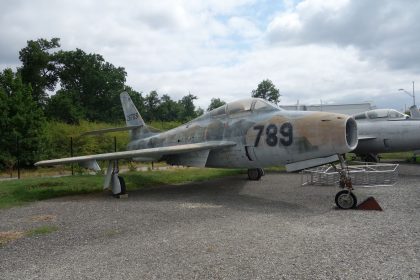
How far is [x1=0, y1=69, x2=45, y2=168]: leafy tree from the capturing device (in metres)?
21.2

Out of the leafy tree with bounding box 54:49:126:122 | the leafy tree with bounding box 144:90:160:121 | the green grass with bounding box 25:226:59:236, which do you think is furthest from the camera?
the leafy tree with bounding box 144:90:160:121

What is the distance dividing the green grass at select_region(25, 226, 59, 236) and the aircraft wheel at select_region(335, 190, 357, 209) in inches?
224

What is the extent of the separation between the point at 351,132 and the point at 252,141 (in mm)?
2632

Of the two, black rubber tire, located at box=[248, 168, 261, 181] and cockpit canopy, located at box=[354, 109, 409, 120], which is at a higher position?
cockpit canopy, located at box=[354, 109, 409, 120]

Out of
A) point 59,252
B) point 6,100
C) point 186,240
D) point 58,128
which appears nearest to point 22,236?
point 59,252

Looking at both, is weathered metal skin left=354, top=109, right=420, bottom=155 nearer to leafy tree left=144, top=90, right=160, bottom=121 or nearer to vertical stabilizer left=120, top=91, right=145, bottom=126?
vertical stabilizer left=120, top=91, right=145, bottom=126

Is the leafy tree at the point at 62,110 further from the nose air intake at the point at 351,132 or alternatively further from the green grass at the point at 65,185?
the nose air intake at the point at 351,132

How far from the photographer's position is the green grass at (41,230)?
6.36m

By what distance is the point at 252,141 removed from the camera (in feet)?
32.9

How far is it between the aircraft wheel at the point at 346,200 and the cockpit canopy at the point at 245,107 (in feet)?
10.7

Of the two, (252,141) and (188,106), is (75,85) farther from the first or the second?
(252,141)

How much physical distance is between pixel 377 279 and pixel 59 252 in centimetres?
411

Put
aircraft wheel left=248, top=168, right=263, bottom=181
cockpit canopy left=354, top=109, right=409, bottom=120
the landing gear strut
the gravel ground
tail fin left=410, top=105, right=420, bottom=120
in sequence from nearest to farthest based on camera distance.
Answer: the gravel ground < the landing gear strut < aircraft wheel left=248, top=168, right=263, bottom=181 < cockpit canopy left=354, top=109, right=409, bottom=120 < tail fin left=410, top=105, right=420, bottom=120

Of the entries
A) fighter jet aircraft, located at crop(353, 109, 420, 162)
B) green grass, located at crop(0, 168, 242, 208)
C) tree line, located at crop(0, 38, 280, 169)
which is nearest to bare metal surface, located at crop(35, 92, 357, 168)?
green grass, located at crop(0, 168, 242, 208)
